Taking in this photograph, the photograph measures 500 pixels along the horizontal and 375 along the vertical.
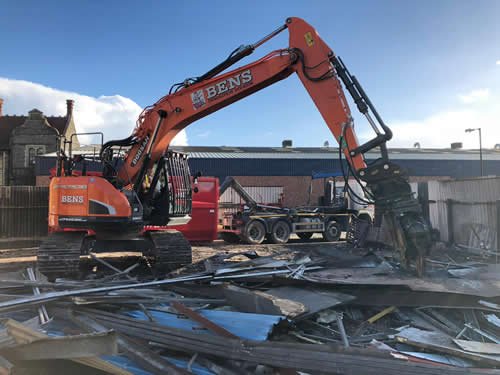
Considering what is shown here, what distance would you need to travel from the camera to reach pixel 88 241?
7.43 m

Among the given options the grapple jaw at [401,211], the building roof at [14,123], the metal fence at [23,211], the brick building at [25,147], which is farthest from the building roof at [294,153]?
the grapple jaw at [401,211]

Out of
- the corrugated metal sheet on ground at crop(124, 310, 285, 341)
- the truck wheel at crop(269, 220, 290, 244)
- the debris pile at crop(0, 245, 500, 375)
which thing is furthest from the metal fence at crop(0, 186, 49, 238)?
the corrugated metal sheet on ground at crop(124, 310, 285, 341)

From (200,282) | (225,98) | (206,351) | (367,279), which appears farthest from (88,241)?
(367,279)

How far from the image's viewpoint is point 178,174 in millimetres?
8141

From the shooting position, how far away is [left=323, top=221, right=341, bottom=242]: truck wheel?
15.7 meters

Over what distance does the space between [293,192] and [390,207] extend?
24805 millimetres

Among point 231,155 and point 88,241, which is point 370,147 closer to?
point 88,241

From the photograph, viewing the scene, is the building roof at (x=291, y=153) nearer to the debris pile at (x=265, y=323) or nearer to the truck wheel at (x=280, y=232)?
the truck wheel at (x=280, y=232)

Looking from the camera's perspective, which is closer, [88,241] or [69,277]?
[69,277]

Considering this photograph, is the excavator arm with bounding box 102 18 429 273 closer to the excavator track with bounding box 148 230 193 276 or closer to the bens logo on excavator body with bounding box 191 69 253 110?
the bens logo on excavator body with bounding box 191 69 253 110

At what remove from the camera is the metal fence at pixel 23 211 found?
13086mm

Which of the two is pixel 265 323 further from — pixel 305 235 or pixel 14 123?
pixel 14 123

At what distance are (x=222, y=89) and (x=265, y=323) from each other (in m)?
4.69

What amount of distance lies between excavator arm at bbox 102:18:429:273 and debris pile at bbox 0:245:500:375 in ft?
3.04
